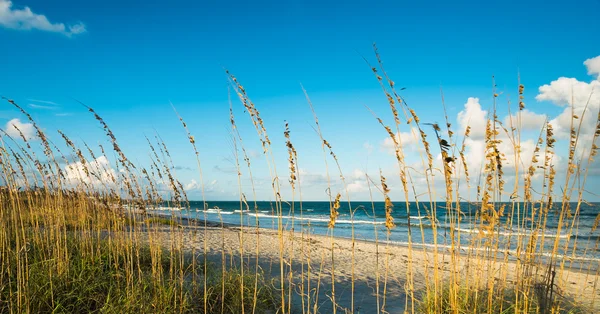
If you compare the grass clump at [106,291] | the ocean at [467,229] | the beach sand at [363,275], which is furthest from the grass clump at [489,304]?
the grass clump at [106,291]

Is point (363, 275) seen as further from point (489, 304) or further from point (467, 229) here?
point (467, 229)

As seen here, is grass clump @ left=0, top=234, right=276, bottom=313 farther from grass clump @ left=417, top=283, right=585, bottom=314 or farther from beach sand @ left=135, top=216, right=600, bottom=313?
grass clump @ left=417, top=283, right=585, bottom=314

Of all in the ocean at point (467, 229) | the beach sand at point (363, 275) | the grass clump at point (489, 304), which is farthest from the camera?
the beach sand at point (363, 275)

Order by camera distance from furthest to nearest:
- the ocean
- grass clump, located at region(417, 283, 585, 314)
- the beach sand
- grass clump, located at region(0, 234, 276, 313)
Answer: the beach sand → grass clump, located at region(0, 234, 276, 313) → the ocean → grass clump, located at region(417, 283, 585, 314)

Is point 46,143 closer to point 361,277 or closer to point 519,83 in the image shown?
point 519,83

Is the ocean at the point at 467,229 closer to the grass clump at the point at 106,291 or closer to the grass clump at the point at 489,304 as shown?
the grass clump at the point at 489,304

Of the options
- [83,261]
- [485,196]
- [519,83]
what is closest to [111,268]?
[83,261]

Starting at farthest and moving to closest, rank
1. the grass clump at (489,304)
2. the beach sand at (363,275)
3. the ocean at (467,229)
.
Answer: the beach sand at (363,275) → the ocean at (467,229) → the grass clump at (489,304)

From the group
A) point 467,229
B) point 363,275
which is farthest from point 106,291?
point 467,229

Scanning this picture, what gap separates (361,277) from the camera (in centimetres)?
785

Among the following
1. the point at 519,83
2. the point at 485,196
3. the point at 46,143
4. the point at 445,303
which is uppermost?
the point at 519,83

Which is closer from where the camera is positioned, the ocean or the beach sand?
the ocean

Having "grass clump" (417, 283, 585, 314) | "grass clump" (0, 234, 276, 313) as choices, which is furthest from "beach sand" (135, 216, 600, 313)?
"grass clump" (0, 234, 276, 313)

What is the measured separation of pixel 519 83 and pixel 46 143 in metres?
5.38
